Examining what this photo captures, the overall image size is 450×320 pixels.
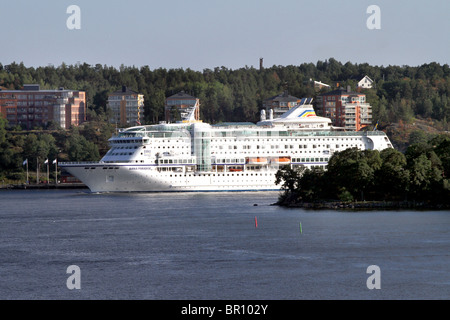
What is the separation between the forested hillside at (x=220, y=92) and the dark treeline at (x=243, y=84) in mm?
154

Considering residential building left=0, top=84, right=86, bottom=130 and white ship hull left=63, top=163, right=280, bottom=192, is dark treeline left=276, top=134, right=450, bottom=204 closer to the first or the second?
white ship hull left=63, top=163, right=280, bottom=192

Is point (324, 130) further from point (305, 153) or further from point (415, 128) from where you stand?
point (415, 128)

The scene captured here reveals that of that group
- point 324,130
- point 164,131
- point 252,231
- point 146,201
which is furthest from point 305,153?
point 252,231

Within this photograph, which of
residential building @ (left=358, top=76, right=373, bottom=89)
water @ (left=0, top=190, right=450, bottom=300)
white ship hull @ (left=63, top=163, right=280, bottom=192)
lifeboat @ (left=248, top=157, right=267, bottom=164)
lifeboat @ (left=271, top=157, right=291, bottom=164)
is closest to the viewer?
water @ (left=0, top=190, right=450, bottom=300)

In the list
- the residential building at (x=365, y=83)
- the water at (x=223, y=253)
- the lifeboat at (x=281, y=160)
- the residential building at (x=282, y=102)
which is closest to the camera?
the water at (x=223, y=253)

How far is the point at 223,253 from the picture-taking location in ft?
151

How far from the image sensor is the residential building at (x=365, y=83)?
176 metres

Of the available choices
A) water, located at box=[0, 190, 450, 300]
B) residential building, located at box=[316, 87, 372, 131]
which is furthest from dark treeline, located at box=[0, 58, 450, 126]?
water, located at box=[0, 190, 450, 300]

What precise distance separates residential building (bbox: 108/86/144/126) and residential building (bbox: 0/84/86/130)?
5307mm

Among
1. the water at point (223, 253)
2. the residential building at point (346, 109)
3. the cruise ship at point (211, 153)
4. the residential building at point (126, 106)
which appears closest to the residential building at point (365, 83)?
the residential building at point (346, 109)

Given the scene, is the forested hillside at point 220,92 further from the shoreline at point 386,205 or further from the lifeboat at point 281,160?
the shoreline at point 386,205

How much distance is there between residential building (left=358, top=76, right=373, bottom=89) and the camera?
175875 mm

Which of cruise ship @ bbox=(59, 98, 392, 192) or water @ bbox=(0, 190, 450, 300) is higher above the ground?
cruise ship @ bbox=(59, 98, 392, 192)
